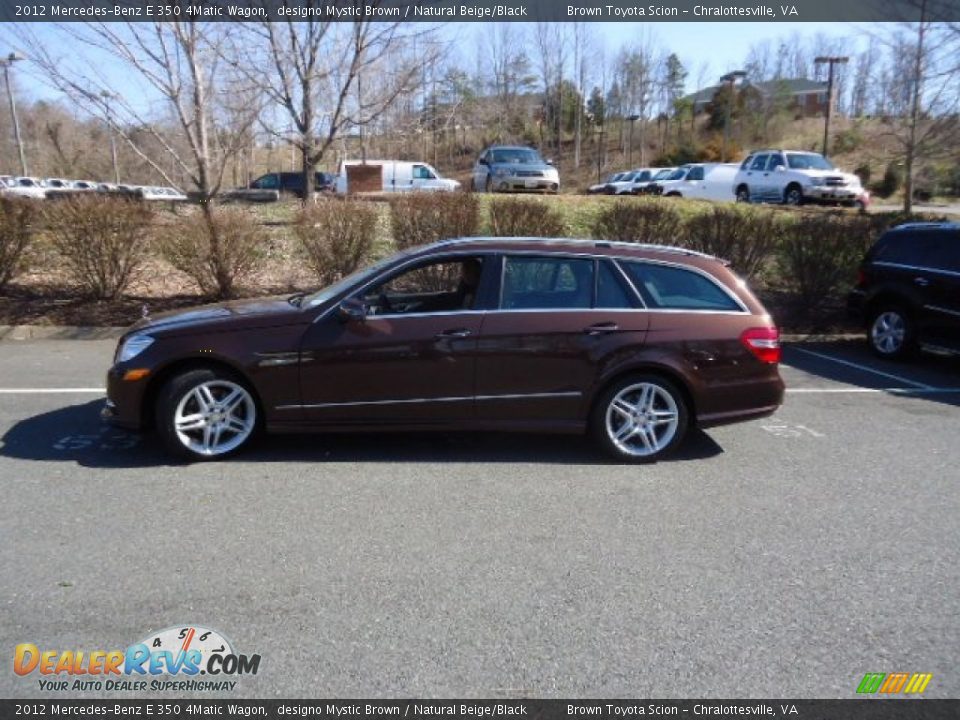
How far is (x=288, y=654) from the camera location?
2.90 m

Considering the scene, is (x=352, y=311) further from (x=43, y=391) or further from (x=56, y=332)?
(x=56, y=332)

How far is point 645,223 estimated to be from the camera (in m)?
11.1

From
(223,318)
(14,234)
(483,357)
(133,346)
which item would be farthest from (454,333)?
(14,234)

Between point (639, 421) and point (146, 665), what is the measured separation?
3.57 m

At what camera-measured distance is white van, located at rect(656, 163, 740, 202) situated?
26.7 meters

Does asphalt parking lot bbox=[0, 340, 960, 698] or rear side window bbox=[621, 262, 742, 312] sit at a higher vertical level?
rear side window bbox=[621, 262, 742, 312]

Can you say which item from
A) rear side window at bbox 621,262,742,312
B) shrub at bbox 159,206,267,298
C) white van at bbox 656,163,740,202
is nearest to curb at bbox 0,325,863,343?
shrub at bbox 159,206,267,298

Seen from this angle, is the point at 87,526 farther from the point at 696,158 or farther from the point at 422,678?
the point at 696,158

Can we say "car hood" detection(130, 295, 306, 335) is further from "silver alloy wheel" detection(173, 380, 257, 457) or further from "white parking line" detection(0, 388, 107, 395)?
"white parking line" detection(0, 388, 107, 395)

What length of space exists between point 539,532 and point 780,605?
4.26 feet

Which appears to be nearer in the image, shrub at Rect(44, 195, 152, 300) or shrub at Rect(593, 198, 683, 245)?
shrub at Rect(44, 195, 152, 300)

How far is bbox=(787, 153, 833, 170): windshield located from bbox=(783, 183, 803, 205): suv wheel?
684mm
